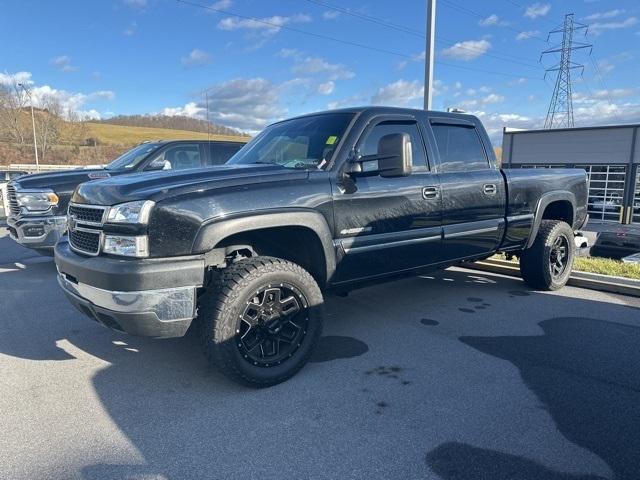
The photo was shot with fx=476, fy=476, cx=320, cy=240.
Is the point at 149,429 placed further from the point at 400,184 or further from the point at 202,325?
the point at 400,184

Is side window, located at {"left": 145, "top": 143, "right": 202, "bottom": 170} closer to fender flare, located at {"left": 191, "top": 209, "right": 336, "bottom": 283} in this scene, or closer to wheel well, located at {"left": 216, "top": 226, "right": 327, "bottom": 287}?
wheel well, located at {"left": 216, "top": 226, "right": 327, "bottom": 287}

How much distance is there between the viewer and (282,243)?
382cm

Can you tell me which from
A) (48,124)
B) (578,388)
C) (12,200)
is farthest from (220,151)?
(48,124)

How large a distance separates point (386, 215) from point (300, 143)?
0.98 meters

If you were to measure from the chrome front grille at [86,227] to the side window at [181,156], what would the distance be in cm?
401

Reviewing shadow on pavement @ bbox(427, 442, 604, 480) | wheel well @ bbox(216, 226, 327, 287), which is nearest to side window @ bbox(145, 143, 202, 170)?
wheel well @ bbox(216, 226, 327, 287)

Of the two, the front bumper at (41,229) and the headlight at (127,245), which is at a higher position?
the headlight at (127,245)

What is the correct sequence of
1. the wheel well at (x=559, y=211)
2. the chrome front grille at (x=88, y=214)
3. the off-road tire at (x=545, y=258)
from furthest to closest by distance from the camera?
the wheel well at (x=559, y=211)
the off-road tire at (x=545, y=258)
the chrome front grille at (x=88, y=214)

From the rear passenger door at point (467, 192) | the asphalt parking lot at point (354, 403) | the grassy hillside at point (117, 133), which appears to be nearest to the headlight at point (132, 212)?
the asphalt parking lot at point (354, 403)

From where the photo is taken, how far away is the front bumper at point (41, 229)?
659cm

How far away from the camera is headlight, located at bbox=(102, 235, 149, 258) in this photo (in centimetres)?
293

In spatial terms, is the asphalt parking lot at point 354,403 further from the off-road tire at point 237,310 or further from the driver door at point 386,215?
the driver door at point 386,215

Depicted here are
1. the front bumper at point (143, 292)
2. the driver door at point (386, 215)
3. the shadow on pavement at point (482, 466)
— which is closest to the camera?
the shadow on pavement at point (482, 466)

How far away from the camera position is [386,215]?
157 inches
